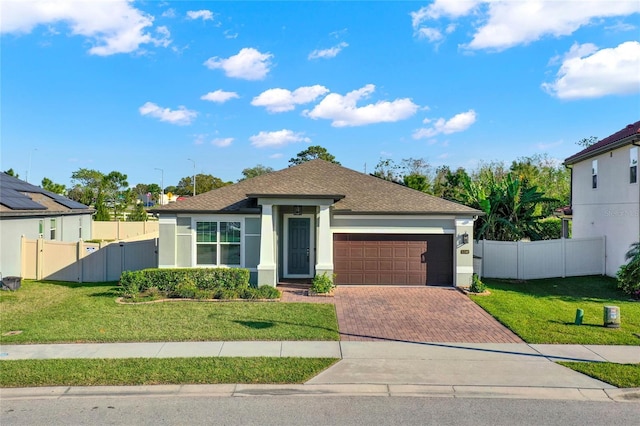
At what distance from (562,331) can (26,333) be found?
39.3 ft

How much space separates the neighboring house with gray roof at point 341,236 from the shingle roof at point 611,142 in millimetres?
6280

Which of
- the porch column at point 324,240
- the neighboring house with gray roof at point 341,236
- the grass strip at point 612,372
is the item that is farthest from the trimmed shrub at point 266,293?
the grass strip at point 612,372

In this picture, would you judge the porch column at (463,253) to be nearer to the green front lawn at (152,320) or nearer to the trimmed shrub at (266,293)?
the green front lawn at (152,320)

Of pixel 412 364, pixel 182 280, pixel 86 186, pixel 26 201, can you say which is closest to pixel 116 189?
pixel 86 186

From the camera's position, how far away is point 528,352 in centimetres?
867

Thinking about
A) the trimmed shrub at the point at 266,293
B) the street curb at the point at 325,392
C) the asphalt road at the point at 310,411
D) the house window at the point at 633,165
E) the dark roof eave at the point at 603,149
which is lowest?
the asphalt road at the point at 310,411

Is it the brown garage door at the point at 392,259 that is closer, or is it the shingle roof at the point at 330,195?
the shingle roof at the point at 330,195

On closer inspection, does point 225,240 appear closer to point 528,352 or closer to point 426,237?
point 426,237

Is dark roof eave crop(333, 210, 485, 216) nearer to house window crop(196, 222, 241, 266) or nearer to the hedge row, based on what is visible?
house window crop(196, 222, 241, 266)

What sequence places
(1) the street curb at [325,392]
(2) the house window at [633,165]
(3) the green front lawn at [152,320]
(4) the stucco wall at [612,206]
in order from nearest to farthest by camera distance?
(1) the street curb at [325,392] → (3) the green front lawn at [152,320] → (2) the house window at [633,165] → (4) the stucco wall at [612,206]

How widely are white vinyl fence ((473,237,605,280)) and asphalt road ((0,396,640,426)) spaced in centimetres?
1121

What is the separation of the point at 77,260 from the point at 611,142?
21.4 metres

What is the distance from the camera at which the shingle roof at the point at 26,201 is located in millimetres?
17266

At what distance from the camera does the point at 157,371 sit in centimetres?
738
